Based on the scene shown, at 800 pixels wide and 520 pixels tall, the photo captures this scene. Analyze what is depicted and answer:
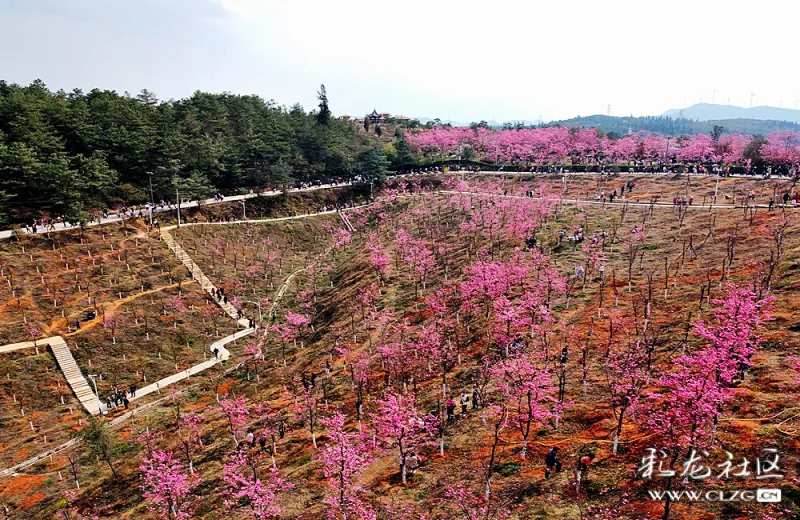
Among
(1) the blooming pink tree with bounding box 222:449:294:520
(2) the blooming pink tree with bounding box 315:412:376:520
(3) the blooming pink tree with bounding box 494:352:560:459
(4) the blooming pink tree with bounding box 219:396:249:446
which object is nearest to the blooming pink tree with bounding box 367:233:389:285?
(4) the blooming pink tree with bounding box 219:396:249:446

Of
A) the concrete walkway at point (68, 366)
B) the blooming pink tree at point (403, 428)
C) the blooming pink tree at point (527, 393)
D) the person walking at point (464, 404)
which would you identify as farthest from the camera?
the concrete walkway at point (68, 366)

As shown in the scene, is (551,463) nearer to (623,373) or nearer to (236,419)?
(623,373)

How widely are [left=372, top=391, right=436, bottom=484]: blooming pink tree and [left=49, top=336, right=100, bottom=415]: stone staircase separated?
32.5m

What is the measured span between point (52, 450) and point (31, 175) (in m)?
43.3

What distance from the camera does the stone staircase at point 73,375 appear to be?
144ft

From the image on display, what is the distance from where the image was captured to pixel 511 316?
36.1 m

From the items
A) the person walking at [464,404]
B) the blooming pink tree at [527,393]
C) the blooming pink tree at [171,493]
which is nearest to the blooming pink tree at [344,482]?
the person walking at [464,404]

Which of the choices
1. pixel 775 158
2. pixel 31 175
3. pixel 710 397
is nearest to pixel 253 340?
pixel 31 175

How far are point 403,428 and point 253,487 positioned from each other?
28.7ft

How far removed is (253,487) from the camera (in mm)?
23125

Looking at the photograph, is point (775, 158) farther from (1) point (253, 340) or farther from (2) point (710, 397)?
(1) point (253, 340)

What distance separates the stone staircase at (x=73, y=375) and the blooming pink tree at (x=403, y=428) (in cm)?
3247

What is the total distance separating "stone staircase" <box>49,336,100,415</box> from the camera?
43875mm

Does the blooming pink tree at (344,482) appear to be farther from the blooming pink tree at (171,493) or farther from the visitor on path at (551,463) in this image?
the visitor on path at (551,463)
